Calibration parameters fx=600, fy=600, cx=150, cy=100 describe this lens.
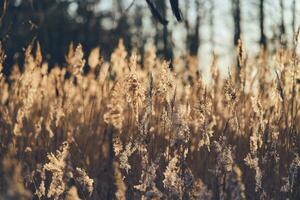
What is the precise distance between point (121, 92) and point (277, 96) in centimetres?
76

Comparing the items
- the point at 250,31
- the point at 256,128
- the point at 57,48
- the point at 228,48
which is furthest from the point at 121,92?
the point at 228,48

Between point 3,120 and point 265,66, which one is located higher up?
point 265,66

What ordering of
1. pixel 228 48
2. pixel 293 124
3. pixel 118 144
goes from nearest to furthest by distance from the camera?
pixel 118 144
pixel 293 124
pixel 228 48

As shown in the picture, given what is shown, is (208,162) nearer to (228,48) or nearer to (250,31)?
(250,31)

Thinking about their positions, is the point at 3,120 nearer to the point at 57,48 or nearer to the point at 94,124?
the point at 94,124

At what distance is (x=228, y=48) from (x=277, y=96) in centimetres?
1486

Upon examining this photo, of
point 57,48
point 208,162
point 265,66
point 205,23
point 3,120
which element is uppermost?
point 205,23

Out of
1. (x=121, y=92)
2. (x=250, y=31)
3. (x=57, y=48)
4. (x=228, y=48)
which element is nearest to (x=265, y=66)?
(x=121, y=92)

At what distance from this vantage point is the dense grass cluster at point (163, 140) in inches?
84.9

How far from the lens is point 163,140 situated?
2.80 m

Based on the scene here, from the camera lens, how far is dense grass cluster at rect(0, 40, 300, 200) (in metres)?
2.16

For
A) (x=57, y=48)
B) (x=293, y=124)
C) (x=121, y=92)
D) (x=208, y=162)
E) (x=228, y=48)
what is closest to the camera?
(x=121, y=92)

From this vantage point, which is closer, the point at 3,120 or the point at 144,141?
the point at 144,141

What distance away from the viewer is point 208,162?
9.39ft
